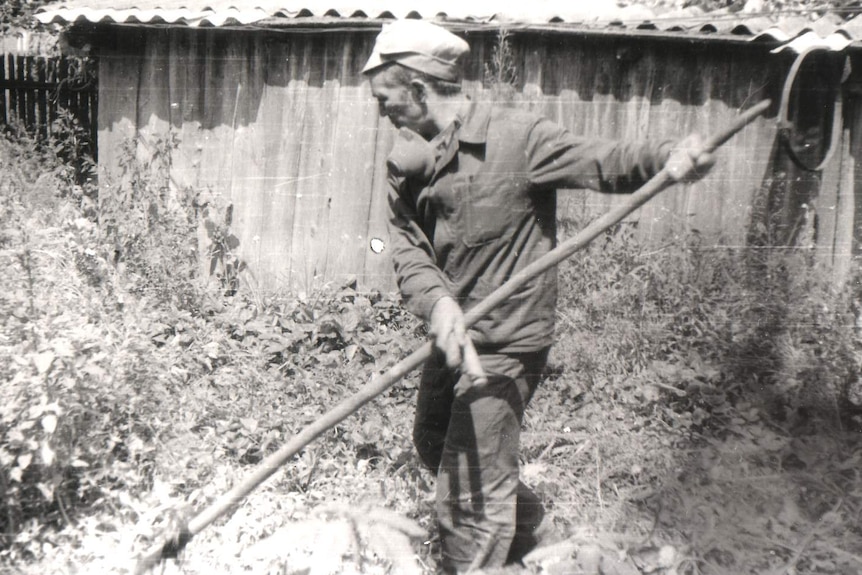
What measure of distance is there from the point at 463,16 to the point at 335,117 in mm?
1250

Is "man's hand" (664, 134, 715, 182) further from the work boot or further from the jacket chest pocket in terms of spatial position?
the work boot

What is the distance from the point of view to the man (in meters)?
2.63

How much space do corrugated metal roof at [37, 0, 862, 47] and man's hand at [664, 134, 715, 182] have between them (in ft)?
11.2

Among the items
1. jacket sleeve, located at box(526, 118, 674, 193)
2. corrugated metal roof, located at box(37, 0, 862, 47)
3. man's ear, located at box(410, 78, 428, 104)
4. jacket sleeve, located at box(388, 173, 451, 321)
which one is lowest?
jacket sleeve, located at box(388, 173, 451, 321)

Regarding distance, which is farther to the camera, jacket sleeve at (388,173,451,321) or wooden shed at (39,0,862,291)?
wooden shed at (39,0,862,291)

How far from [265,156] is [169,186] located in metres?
0.81

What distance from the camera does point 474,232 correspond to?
9.09 ft

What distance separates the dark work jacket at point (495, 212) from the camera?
8.80ft

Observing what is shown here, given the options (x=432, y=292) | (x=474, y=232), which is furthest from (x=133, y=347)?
(x=474, y=232)

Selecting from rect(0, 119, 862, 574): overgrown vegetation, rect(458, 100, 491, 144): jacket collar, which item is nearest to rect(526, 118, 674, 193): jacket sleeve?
rect(458, 100, 491, 144): jacket collar

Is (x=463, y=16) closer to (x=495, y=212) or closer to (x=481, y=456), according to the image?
(x=495, y=212)

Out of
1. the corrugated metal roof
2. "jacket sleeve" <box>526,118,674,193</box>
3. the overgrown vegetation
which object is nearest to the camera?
"jacket sleeve" <box>526,118,674,193</box>

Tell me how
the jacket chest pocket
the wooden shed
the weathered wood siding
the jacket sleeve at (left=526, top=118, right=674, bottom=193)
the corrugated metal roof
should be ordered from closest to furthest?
the jacket sleeve at (left=526, top=118, right=674, bottom=193)
the jacket chest pocket
the corrugated metal roof
the wooden shed
the weathered wood siding

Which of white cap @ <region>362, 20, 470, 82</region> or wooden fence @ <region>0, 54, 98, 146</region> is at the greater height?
white cap @ <region>362, 20, 470, 82</region>
